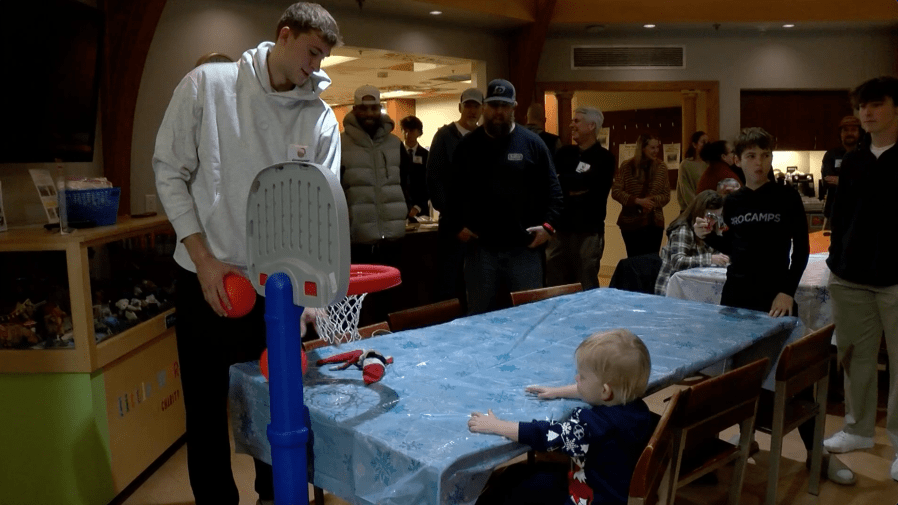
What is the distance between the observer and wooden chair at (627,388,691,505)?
1662 millimetres

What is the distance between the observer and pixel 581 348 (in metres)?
1.82

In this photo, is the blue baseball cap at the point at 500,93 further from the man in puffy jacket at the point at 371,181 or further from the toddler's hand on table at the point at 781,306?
the toddler's hand on table at the point at 781,306

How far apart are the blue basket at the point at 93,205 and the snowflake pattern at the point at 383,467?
205cm

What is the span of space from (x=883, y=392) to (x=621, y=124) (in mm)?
Answer: 6173

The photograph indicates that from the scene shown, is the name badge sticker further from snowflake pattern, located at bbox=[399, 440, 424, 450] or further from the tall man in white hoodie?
snowflake pattern, located at bbox=[399, 440, 424, 450]

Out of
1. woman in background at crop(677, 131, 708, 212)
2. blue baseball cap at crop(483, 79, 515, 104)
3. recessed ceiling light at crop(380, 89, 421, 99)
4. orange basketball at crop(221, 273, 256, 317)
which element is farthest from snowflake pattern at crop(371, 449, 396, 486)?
recessed ceiling light at crop(380, 89, 421, 99)

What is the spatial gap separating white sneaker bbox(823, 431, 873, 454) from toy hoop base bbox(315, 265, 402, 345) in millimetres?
2076

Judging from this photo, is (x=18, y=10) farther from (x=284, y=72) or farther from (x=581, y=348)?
(x=581, y=348)

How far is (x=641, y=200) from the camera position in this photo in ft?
18.5

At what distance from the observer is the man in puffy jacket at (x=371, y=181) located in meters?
4.63

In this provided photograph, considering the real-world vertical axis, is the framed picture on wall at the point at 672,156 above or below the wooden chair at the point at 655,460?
above

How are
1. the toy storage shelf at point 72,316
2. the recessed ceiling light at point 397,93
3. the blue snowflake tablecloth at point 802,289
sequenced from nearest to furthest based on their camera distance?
the toy storage shelf at point 72,316
the blue snowflake tablecloth at point 802,289
the recessed ceiling light at point 397,93

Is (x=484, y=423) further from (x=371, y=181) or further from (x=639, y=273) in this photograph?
(x=371, y=181)

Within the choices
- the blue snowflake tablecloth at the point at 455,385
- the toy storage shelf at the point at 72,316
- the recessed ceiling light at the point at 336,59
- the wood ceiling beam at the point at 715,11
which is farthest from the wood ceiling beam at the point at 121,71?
the recessed ceiling light at the point at 336,59
